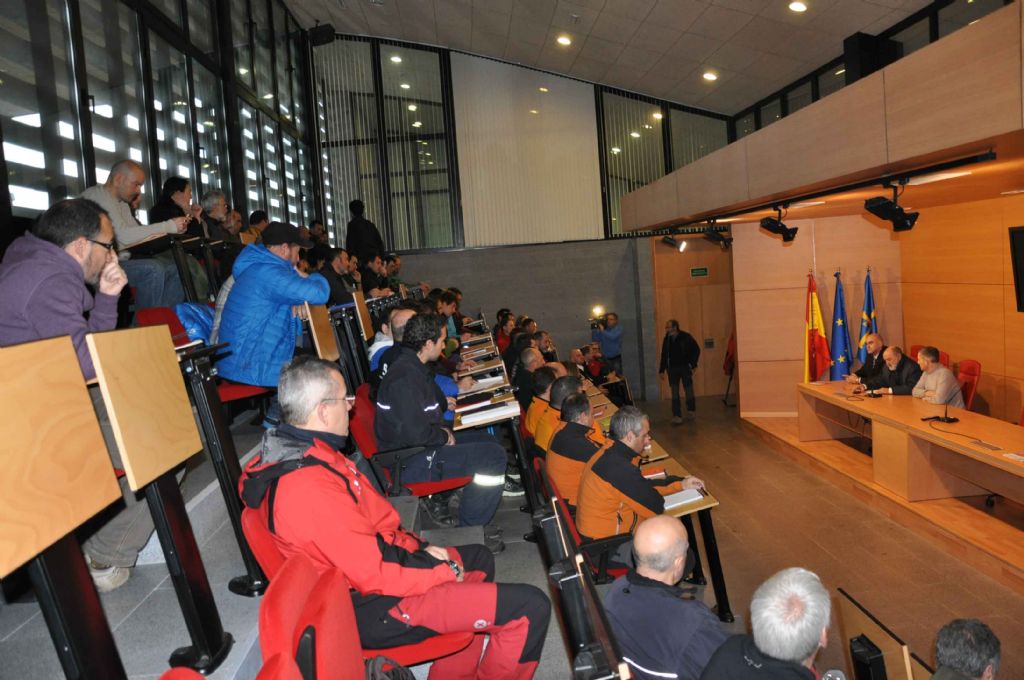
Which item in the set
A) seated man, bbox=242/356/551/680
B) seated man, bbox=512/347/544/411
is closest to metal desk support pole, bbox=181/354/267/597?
seated man, bbox=242/356/551/680

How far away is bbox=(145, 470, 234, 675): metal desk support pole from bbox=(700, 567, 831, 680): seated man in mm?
1380

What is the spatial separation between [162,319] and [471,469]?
1.74 metres

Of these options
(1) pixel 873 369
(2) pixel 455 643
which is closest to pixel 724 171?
(1) pixel 873 369

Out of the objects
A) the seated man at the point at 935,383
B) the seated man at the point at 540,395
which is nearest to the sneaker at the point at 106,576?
the seated man at the point at 540,395

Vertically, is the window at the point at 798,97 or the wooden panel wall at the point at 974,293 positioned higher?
the window at the point at 798,97

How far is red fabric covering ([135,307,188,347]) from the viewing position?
11.5 feet

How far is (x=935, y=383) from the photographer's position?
7.17 metres

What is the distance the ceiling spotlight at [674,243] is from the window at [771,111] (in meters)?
2.27

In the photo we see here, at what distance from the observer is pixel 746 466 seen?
8.24 meters

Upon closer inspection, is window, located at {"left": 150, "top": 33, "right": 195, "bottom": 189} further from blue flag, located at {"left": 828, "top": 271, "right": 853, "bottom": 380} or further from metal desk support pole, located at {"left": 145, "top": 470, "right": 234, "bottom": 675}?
blue flag, located at {"left": 828, "top": 271, "right": 853, "bottom": 380}

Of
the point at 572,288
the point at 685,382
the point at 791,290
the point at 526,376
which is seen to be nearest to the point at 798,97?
the point at 791,290

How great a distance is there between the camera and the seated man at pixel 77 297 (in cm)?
224

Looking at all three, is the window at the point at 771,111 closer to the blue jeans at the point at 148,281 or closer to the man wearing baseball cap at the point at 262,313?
the man wearing baseball cap at the point at 262,313

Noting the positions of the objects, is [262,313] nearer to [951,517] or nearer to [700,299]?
[951,517]
